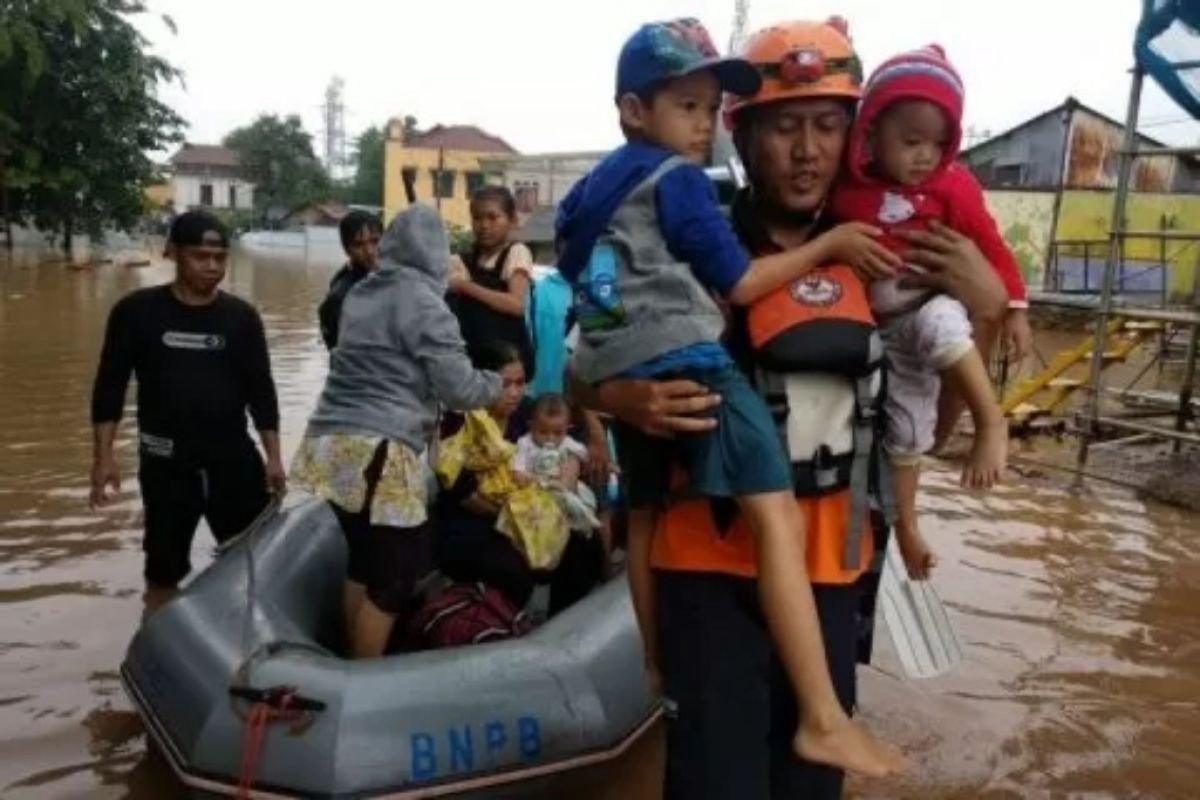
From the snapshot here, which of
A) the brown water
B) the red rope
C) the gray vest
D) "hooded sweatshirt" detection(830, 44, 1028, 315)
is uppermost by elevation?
"hooded sweatshirt" detection(830, 44, 1028, 315)

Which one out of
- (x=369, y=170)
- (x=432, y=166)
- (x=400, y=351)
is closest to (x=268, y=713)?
(x=400, y=351)

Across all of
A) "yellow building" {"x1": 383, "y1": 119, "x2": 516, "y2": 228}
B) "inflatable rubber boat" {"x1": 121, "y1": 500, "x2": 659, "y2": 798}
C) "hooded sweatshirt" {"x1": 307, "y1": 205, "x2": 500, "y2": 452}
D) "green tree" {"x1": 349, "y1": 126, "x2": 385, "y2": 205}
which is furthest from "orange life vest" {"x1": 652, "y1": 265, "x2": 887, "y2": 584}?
"green tree" {"x1": 349, "y1": 126, "x2": 385, "y2": 205}

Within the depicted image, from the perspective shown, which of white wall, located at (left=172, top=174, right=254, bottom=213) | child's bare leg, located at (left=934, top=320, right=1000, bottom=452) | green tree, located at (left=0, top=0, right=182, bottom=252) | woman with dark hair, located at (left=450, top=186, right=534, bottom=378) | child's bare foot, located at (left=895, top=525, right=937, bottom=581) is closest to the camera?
child's bare leg, located at (left=934, top=320, right=1000, bottom=452)

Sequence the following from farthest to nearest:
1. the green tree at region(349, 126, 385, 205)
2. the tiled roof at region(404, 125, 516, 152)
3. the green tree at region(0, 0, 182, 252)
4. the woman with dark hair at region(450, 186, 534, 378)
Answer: the green tree at region(349, 126, 385, 205) → the tiled roof at region(404, 125, 516, 152) → the green tree at region(0, 0, 182, 252) → the woman with dark hair at region(450, 186, 534, 378)

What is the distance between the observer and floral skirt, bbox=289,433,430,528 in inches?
130

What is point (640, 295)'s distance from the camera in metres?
1.72

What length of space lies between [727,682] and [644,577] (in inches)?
9.2

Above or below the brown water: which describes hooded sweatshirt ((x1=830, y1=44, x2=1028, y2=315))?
above

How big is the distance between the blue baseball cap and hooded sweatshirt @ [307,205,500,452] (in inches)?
62.4

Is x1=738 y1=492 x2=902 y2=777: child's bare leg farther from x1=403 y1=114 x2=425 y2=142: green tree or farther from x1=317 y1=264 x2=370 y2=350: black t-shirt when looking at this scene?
x1=403 y1=114 x2=425 y2=142: green tree

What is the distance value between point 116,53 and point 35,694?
22.6 m

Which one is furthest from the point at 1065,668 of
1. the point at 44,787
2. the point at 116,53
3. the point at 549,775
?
the point at 116,53

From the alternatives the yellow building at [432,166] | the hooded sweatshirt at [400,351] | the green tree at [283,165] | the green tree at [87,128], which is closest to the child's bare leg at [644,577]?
the hooded sweatshirt at [400,351]

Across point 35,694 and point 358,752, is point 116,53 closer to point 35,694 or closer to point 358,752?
point 35,694
